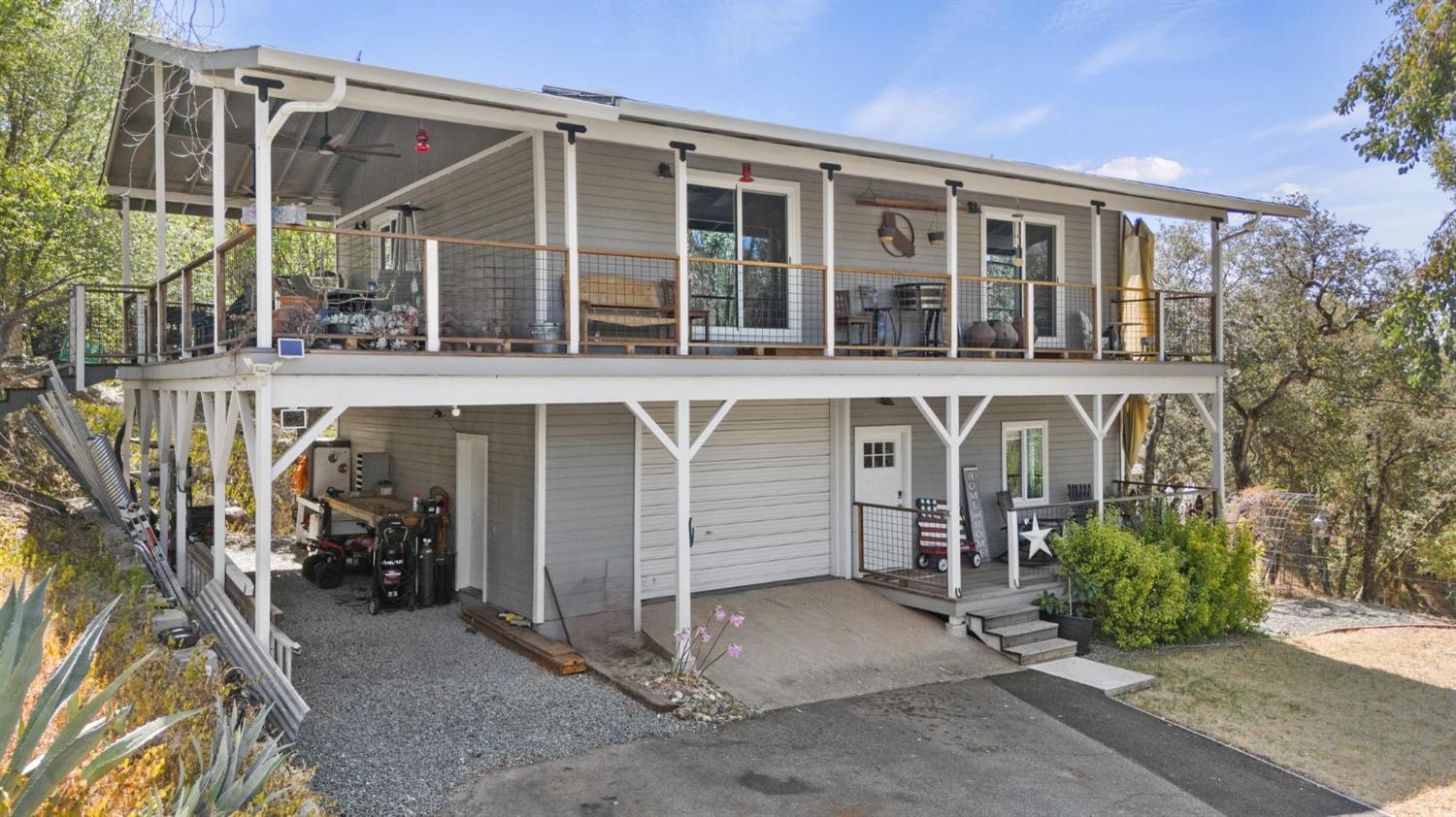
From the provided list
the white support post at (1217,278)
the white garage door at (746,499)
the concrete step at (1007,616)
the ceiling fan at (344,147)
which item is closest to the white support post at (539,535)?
the white garage door at (746,499)

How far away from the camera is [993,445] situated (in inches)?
542

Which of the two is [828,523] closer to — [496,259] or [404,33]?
[496,259]

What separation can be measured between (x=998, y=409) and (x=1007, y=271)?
2.08 m

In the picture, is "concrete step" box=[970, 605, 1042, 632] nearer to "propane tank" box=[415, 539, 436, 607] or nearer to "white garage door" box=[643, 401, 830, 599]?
"white garage door" box=[643, 401, 830, 599]

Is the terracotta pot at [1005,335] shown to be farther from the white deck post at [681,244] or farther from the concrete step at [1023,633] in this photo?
the white deck post at [681,244]

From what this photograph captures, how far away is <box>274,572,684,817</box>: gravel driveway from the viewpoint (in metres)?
6.47

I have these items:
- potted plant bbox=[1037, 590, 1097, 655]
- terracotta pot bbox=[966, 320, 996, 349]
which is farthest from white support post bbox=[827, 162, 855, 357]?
potted plant bbox=[1037, 590, 1097, 655]

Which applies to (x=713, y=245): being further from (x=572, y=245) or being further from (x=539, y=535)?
(x=539, y=535)

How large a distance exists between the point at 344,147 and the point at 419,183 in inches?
67.9

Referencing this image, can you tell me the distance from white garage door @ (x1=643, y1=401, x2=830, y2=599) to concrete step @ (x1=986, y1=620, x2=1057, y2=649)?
8.35ft

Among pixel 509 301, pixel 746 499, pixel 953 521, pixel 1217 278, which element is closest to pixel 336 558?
pixel 509 301

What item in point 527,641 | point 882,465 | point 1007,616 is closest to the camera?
point 527,641

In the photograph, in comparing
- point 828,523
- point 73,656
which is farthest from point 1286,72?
Result: point 73,656

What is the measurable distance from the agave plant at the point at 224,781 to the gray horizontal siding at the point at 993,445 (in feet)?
29.1
